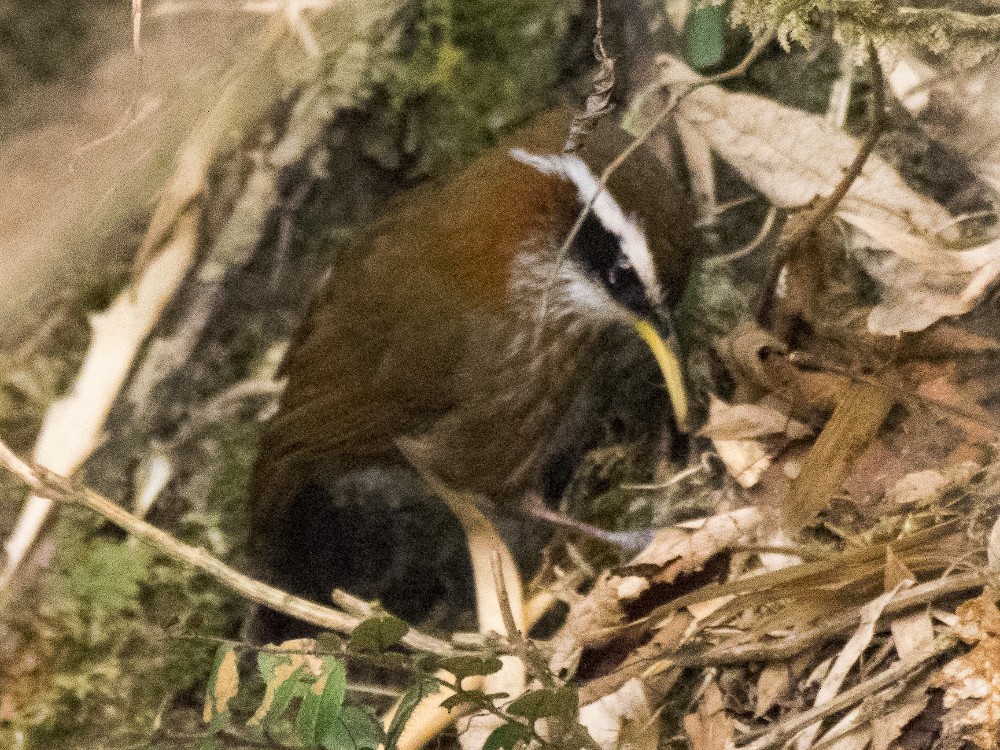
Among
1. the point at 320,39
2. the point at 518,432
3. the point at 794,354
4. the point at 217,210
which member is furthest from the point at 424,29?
the point at 794,354

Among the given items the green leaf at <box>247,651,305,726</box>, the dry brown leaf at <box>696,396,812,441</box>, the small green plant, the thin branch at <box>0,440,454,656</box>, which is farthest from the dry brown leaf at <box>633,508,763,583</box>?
the green leaf at <box>247,651,305,726</box>

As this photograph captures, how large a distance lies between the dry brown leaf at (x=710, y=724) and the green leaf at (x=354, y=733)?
522 mm

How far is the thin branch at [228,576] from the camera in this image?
1527 millimetres

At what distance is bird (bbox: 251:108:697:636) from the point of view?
5.17ft

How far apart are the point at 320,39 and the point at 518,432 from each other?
2.45ft

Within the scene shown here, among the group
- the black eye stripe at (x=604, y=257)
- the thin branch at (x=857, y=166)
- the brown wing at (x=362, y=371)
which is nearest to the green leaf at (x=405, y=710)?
the brown wing at (x=362, y=371)

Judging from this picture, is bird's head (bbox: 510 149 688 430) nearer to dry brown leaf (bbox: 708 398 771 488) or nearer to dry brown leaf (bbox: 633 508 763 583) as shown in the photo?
dry brown leaf (bbox: 708 398 771 488)

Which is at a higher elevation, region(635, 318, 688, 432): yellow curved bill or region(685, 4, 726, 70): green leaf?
region(685, 4, 726, 70): green leaf

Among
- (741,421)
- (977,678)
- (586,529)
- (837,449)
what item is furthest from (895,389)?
(586,529)

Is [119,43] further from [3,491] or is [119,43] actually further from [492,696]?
[492,696]

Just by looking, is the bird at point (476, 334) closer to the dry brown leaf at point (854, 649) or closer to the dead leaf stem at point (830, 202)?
the dead leaf stem at point (830, 202)

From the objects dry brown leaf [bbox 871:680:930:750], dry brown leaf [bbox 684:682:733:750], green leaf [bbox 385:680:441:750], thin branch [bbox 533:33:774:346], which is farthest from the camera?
thin branch [bbox 533:33:774:346]

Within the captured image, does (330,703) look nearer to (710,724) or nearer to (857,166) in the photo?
(710,724)

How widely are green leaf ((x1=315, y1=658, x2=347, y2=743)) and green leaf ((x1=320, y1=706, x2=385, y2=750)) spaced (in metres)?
0.05
